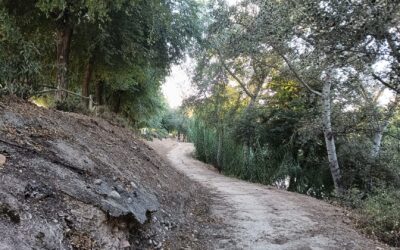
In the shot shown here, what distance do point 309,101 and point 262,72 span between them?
3478mm

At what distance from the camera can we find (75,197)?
3139 mm

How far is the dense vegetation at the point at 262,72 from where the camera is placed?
4566 millimetres

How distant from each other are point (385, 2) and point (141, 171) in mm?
4053

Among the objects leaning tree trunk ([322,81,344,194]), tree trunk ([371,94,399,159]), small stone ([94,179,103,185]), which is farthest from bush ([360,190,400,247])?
small stone ([94,179,103,185])

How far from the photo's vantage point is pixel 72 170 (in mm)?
3594

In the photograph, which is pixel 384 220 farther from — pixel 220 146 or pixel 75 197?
pixel 220 146

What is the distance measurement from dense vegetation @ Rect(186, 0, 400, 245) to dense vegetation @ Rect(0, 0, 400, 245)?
0.03 m

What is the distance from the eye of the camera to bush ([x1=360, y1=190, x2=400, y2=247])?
212 inches

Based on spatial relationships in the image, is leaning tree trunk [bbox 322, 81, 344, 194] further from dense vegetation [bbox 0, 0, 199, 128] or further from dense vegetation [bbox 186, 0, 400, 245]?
dense vegetation [bbox 0, 0, 199, 128]

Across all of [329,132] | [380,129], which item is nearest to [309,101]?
[329,132]

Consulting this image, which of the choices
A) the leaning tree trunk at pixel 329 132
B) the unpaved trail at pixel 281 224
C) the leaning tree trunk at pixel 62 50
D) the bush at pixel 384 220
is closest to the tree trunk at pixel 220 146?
the leaning tree trunk at pixel 329 132

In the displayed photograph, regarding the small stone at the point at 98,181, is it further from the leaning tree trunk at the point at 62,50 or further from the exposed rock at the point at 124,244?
the leaning tree trunk at the point at 62,50

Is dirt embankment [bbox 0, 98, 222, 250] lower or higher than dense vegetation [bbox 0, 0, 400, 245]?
lower

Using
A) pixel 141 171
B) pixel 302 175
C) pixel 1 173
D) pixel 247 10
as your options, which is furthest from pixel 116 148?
pixel 302 175
